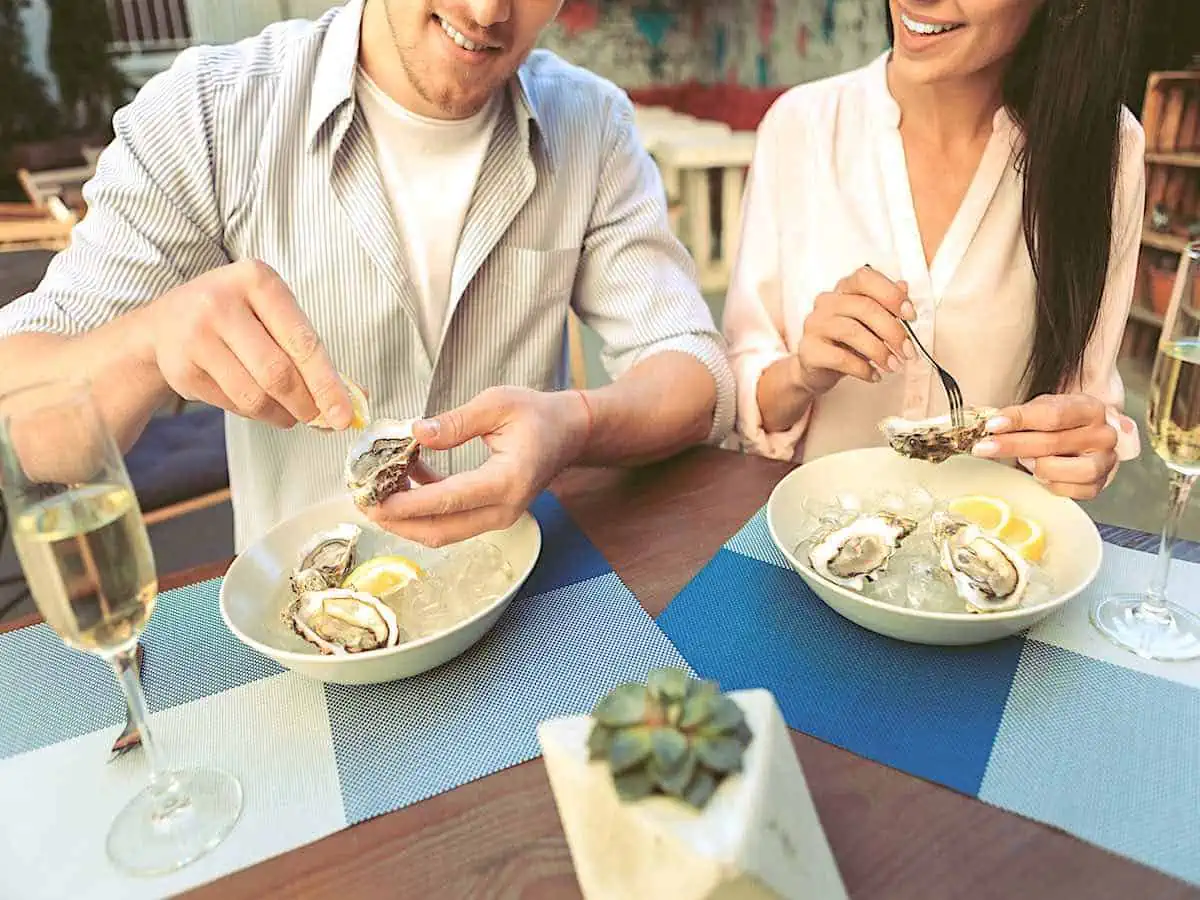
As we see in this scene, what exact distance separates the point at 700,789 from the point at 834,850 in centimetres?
18

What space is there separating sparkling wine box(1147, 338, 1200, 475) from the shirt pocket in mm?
845

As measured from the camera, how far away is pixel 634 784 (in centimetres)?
46

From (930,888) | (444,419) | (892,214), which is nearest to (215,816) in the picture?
(444,419)

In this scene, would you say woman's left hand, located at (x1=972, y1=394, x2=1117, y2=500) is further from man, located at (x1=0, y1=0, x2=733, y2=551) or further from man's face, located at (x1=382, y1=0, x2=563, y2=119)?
man's face, located at (x1=382, y1=0, x2=563, y2=119)

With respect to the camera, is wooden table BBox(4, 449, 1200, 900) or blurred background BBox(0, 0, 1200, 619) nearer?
wooden table BBox(4, 449, 1200, 900)

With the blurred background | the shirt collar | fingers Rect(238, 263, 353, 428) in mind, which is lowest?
the blurred background

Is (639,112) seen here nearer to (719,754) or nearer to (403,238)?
(403,238)

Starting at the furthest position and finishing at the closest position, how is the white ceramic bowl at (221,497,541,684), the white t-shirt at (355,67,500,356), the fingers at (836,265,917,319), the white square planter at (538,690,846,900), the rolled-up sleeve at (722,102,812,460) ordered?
1. the rolled-up sleeve at (722,102,812,460)
2. the white t-shirt at (355,67,500,356)
3. the fingers at (836,265,917,319)
4. the white ceramic bowl at (221,497,541,684)
5. the white square planter at (538,690,846,900)

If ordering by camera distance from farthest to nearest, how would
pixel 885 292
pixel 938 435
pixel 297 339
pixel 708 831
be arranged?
pixel 885 292 < pixel 938 435 < pixel 297 339 < pixel 708 831

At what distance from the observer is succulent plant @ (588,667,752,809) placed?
18.0 inches

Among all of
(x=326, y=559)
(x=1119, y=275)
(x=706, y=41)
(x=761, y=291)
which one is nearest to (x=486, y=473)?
(x=326, y=559)

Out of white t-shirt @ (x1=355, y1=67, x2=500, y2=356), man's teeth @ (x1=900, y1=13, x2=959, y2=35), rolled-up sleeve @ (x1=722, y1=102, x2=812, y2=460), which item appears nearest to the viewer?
man's teeth @ (x1=900, y1=13, x2=959, y2=35)

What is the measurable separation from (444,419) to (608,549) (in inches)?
9.3

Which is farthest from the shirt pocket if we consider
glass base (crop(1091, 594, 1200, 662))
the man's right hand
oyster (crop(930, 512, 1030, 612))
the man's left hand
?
glass base (crop(1091, 594, 1200, 662))
